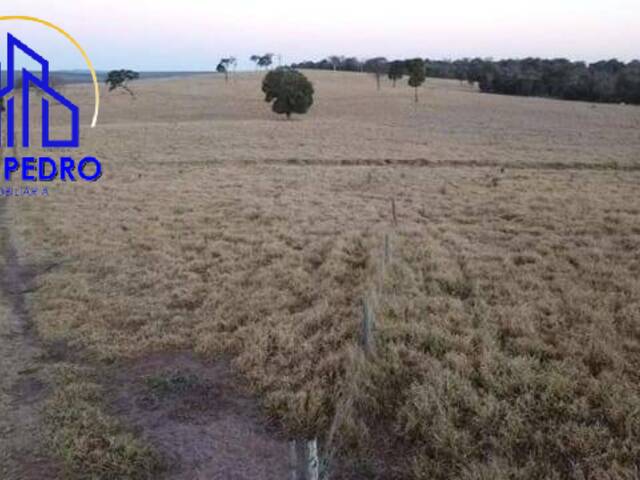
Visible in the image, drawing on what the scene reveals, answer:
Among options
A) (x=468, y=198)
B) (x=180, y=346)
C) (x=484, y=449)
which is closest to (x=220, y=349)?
(x=180, y=346)

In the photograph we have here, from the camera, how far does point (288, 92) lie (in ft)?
145

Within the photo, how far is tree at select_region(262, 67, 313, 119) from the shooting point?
4428cm

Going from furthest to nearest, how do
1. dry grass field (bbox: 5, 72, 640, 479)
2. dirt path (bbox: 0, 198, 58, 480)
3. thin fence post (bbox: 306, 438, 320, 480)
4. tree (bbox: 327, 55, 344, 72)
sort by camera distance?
1. tree (bbox: 327, 55, 344, 72)
2. dry grass field (bbox: 5, 72, 640, 479)
3. dirt path (bbox: 0, 198, 58, 480)
4. thin fence post (bbox: 306, 438, 320, 480)

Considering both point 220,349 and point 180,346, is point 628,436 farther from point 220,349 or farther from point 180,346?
point 180,346

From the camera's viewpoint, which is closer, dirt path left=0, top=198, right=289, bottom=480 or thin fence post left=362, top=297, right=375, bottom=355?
dirt path left=0, top=198, right=289, bottom=480

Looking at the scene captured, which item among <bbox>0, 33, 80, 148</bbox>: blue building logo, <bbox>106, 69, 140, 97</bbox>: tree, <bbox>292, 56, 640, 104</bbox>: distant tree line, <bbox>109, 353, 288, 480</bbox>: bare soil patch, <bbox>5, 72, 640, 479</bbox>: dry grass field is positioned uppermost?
<bbox>292, 56, 640, 104</bbox>: distant tree line

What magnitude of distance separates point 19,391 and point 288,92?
40.4m

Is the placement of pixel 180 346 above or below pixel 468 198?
below

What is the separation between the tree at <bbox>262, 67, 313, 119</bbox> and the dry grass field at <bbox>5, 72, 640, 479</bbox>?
23861mm

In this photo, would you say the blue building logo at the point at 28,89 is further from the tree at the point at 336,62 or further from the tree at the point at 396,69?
the tree at the point at 336,62

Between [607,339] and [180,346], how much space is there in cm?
499

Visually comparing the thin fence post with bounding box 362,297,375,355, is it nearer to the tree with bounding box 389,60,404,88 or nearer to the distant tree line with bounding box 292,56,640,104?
the distant tree line with bounding box 292,56,640,104

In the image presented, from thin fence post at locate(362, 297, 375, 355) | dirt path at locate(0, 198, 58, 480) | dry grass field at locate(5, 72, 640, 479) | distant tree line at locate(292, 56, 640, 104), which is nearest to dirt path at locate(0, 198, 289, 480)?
dirt path at locate(0, 198, 58, 480)

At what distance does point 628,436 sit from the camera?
4762 mm
